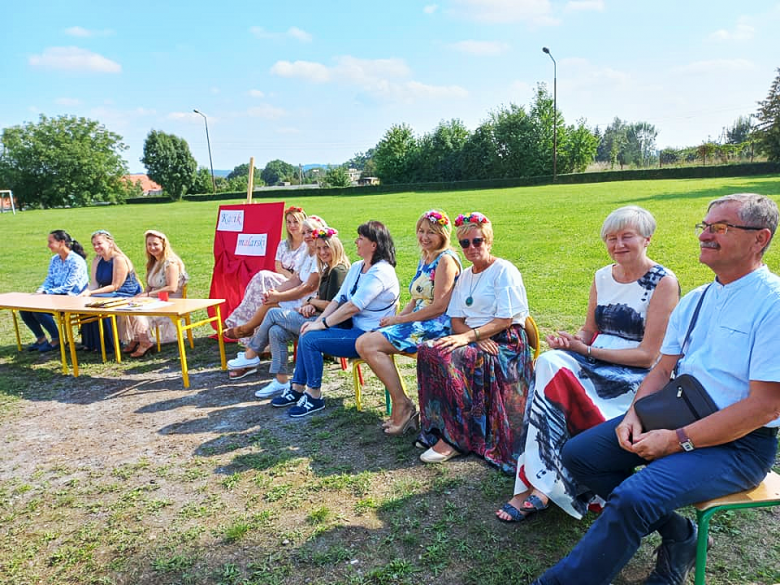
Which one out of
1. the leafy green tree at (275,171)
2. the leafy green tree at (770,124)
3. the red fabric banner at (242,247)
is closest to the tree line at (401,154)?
the leafy green tree at (770,124)

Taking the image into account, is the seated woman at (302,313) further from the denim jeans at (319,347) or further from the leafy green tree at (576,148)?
the leafy green tree at (576,148)

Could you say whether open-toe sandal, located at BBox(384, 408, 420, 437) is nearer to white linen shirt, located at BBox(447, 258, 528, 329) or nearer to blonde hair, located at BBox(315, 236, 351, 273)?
white linen shirt, located at BBox(447, 258, 528, 329)

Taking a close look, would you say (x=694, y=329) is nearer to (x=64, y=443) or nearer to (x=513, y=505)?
(x=513, y=505)

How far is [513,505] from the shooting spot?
2834 millimetres

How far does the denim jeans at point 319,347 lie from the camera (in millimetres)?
4172

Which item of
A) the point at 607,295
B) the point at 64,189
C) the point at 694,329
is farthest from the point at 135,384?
the point at 64,189

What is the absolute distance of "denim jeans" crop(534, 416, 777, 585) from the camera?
1.96 metres

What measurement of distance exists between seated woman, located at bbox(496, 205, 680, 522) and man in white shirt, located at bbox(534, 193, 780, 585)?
Answer: 49 cm

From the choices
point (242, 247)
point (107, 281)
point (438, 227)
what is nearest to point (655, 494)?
point (438, 227)

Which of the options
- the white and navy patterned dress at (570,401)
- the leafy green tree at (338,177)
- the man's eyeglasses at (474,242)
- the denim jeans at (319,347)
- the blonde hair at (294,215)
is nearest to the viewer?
the white and navy patterned dress at (570,401)

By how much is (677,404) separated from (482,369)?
1.35m

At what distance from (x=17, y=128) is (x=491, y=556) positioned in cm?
7973

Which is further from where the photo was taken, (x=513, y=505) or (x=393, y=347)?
(x=393, y=347)

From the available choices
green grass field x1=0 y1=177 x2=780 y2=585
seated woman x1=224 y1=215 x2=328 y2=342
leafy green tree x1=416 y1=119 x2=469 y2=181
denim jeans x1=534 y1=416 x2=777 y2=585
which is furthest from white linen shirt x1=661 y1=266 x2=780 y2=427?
leafy green tree x1=416 y1=119 x2=469 y2=181
